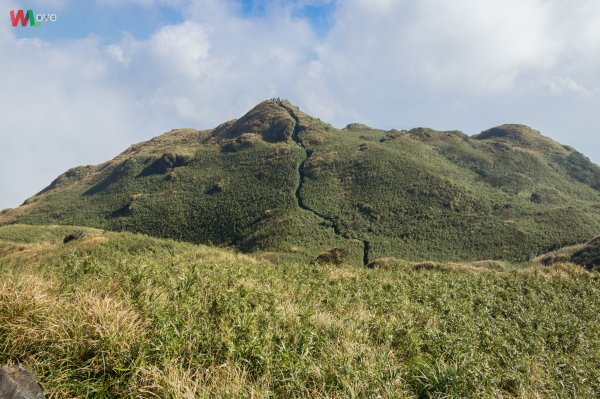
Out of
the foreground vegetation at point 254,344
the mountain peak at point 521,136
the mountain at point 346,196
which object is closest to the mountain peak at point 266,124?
the mountain at point 346,196

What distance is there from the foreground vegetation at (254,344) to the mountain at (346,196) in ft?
95.1

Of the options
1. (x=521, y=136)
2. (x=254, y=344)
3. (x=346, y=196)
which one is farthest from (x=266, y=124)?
(x=254, y=344)

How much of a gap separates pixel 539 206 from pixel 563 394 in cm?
9077

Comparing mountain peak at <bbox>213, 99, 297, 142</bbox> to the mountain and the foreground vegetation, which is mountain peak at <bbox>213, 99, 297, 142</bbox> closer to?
the mountain

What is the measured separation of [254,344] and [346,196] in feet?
258

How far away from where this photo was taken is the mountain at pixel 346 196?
65.4m

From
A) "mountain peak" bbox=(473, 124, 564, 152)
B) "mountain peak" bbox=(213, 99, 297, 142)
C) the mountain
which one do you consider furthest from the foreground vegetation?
"mountain peak" bbox=(473, 124, 564, 152)

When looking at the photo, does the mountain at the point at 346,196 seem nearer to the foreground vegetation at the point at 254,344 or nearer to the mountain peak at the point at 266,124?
the mountain peak at the point at 266,124

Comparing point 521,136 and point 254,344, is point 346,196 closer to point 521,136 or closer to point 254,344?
point 254,344

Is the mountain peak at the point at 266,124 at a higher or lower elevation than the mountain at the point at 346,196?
higher

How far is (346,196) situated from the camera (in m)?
83.8

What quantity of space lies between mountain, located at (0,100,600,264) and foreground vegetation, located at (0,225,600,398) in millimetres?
28987

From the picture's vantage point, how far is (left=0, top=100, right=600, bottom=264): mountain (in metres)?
65.4

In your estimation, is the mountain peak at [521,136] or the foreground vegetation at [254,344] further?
the mountain peak at [521,136]
